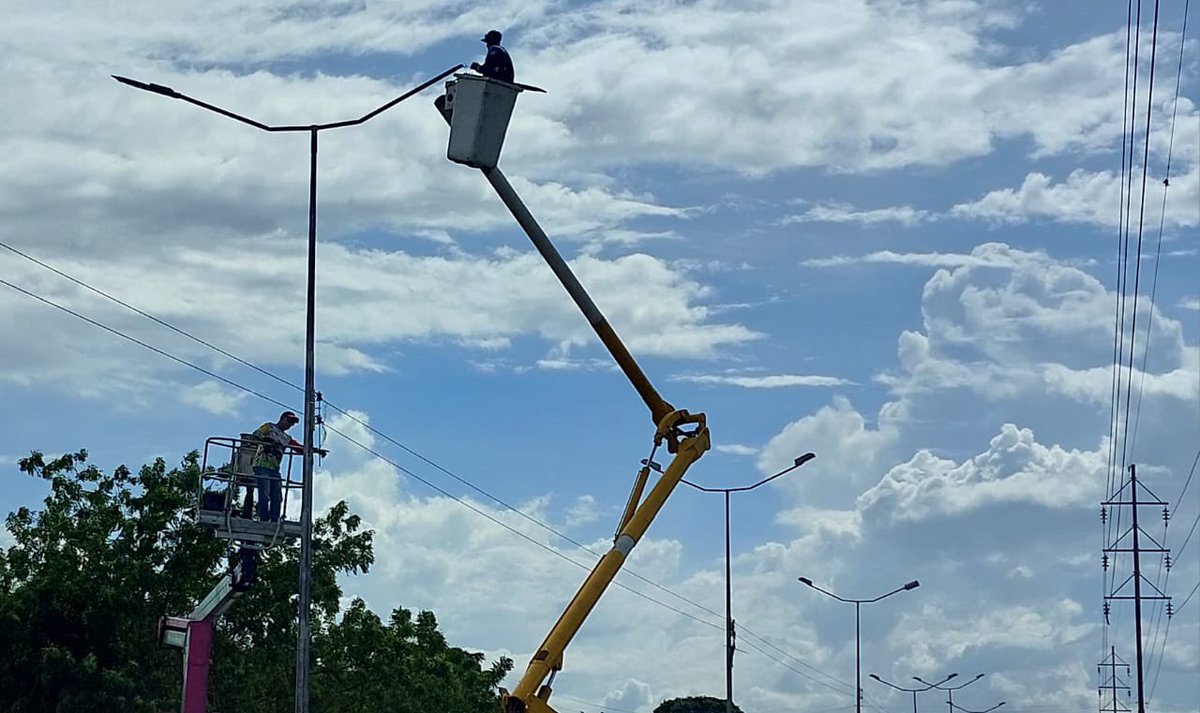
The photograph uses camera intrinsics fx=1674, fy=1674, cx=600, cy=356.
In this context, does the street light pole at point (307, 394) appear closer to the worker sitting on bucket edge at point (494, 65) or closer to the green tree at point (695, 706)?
the worker sitting on bucket edge at point (494, 65)

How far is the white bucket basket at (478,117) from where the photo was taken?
23.9 metres

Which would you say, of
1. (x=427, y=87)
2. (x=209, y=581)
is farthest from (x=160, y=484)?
(x=427, y=87)

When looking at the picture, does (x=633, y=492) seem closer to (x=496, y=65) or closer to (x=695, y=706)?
(x=496, y=65)

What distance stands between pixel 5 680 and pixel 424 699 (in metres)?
17.0

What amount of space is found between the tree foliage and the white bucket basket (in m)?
21.0

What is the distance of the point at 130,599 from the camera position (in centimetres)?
4325

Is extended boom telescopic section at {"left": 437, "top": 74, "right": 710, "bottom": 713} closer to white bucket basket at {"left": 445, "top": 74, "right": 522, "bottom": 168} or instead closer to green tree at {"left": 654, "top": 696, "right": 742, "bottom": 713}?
white bucket basket at {"left": 445, "top": 74, "right": 522, "bottom": 168}

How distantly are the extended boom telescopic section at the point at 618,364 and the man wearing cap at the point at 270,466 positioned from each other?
6697 millimetres

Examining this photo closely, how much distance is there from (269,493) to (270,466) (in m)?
0.49

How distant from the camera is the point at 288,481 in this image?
3014 cm

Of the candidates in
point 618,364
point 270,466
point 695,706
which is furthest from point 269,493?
point 695,706

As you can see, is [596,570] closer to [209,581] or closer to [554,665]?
[554,665]

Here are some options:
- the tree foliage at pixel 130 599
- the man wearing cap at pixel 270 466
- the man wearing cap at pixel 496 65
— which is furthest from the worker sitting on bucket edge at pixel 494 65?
the tree foliage at pixel 130 599

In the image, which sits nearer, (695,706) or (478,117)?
(478,117)
